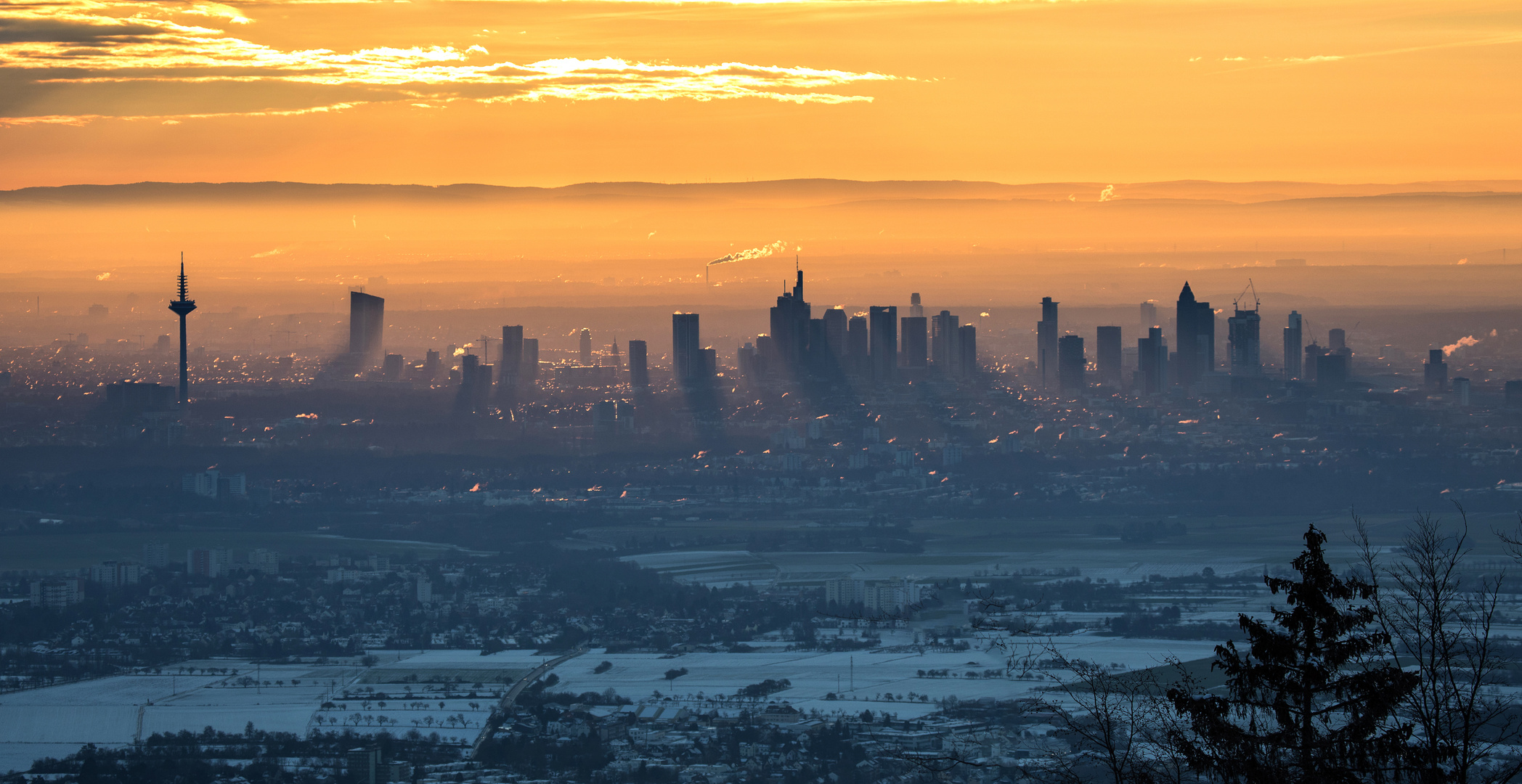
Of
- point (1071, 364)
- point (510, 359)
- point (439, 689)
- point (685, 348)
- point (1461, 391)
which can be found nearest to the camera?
point (439, 689)

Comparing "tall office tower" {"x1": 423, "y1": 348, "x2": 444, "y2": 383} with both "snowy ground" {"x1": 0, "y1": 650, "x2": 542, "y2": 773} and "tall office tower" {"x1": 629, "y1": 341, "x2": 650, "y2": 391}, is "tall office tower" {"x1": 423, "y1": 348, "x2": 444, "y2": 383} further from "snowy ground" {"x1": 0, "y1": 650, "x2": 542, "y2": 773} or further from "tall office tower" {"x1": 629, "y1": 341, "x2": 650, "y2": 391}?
"snowy ground" {"x1": 0, "y1": 650, "x2": 542, "y2": 773}

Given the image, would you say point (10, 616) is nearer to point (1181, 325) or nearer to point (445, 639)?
point (445, 639)

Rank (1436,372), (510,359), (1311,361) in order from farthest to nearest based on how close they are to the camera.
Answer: (1311,361), (510,359), (1436,372)

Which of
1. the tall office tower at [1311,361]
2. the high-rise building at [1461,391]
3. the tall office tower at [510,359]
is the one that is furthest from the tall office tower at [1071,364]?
the tall office tower at [510,359]

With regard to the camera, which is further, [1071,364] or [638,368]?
[1071,364]

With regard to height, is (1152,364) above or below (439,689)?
above

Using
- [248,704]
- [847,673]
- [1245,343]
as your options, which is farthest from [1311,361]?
[248,704]

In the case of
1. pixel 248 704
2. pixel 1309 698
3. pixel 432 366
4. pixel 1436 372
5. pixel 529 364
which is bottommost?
pixel 248 704

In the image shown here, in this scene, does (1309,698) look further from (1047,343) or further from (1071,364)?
(1047,343)

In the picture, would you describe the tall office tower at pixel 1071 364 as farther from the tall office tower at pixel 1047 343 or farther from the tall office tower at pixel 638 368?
the tall office tower at pixel 638 368
